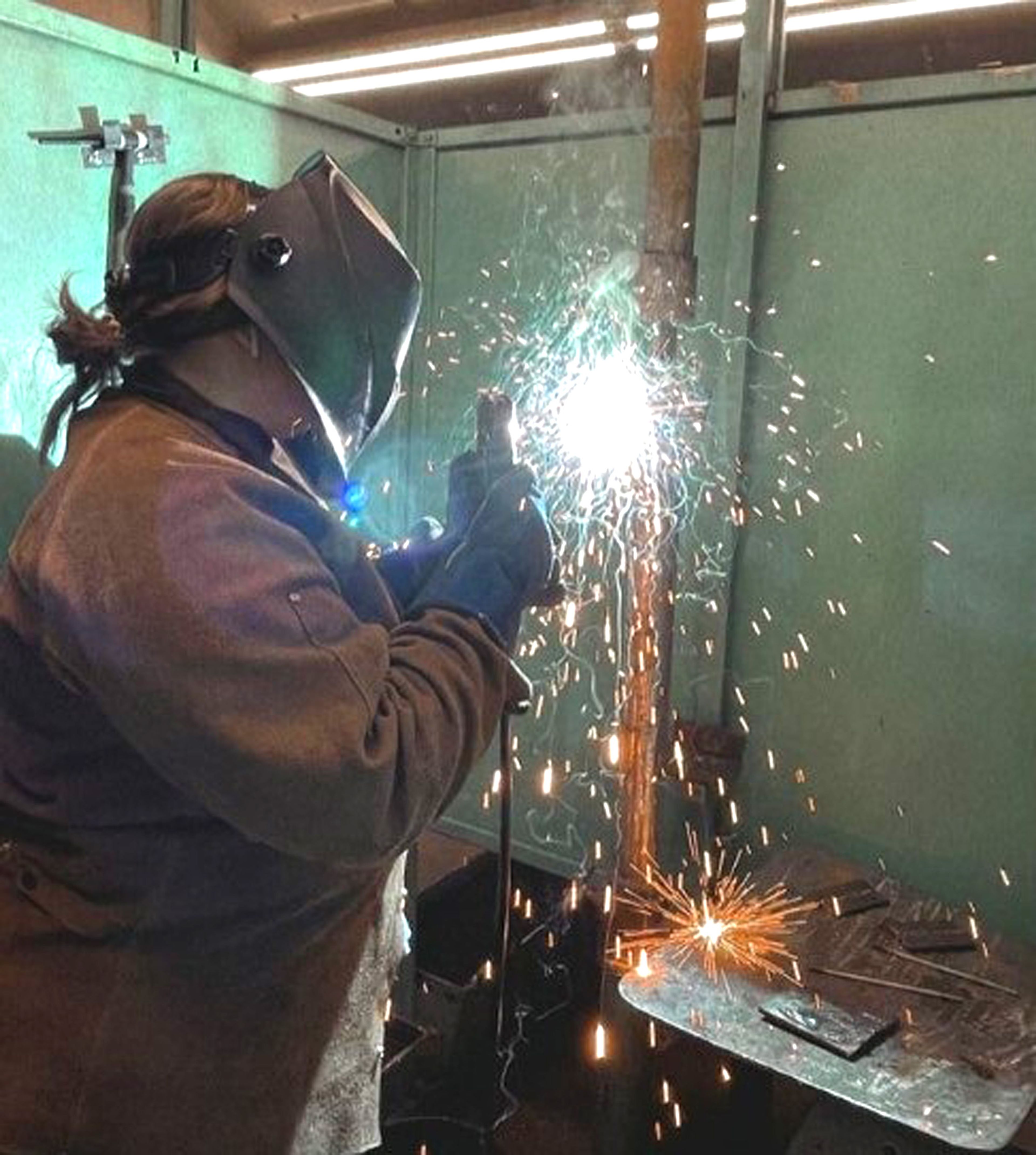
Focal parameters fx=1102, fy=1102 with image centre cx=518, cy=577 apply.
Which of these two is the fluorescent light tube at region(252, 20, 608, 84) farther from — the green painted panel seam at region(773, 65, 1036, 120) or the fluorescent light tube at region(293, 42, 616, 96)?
the green painted panel seam at region(773, 65, 1036, 120)

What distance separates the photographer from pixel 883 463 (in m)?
2.34

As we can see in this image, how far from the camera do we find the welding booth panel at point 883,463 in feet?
7.17

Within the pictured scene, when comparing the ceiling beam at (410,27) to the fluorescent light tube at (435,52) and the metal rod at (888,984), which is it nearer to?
the fluorescent light tube at (435,52)

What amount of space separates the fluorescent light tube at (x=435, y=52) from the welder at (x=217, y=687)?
167 cm

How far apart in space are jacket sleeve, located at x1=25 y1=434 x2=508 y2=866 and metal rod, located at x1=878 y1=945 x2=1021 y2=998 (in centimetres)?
128

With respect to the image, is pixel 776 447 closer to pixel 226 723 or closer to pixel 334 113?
pixel 334 113

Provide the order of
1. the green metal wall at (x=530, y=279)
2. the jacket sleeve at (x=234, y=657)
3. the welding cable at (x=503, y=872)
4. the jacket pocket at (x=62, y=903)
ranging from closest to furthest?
the jacket sleeve at (x=234, y=657)
the jacket pocket at (x=62, y=903)
the welding cable at (x=503, y=872)
the green metal wall at (x=530, y=279)

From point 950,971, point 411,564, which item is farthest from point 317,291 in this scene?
point 950,971

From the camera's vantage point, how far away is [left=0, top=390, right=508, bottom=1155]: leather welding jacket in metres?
0.92

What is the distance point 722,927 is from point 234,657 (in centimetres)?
144

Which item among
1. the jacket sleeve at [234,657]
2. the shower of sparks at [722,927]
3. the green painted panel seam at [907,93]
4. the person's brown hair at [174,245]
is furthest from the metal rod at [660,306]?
the jacket sleeve at [234,657]

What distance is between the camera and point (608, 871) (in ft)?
9.31

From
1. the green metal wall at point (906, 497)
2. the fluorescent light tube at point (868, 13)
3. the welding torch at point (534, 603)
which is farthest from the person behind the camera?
the fluorescent light tube at point (868, 13)

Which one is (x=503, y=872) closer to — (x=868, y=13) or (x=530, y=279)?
(x=530, y=279)
